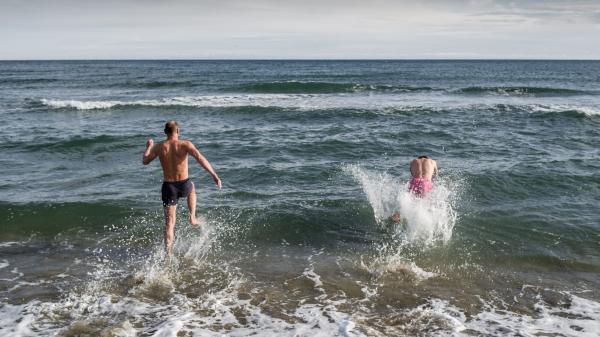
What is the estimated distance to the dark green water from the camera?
5902mm

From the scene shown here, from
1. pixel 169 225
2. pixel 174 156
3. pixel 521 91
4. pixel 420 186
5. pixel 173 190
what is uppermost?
pixel 521 91

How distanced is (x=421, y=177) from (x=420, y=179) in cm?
5

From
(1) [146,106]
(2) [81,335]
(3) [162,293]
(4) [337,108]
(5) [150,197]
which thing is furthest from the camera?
(1) [146,106]

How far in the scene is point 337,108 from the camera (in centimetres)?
2547

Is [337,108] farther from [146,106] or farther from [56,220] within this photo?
[56,220]

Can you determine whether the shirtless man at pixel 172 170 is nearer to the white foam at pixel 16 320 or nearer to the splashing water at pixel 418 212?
the white foam at pixel 16 320

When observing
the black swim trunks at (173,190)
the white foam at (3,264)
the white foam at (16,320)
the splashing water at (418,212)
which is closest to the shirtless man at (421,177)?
the splashing water at (418,212)

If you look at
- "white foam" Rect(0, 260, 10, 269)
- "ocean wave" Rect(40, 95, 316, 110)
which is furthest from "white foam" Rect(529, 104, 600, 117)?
"white foam" Rect(0, 260, 10, 269)

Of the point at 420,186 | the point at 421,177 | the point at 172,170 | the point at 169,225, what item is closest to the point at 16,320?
the point at 169,225

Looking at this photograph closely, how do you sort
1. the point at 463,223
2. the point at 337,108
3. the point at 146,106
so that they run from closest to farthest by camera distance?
the point at 463,223 < the point at 337,108 < the point at 146,106

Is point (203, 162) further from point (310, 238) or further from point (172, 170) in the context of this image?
point (310, 238)

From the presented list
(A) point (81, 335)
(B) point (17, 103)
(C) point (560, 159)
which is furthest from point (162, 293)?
(B) point (17, 103)

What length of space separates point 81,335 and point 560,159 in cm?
1294

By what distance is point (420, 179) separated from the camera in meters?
9.18
